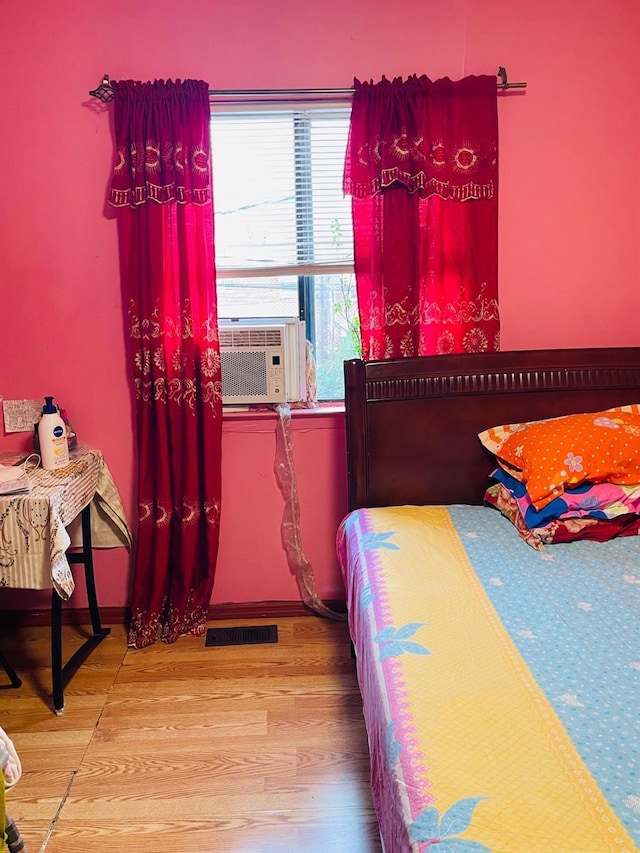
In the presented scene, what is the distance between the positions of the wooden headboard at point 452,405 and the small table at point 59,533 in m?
0.96

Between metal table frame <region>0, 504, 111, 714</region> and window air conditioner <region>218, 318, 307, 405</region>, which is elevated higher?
window air conditioner <region>218, 318, 307, 405</region>

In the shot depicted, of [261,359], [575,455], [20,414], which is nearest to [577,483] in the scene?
[575,455]

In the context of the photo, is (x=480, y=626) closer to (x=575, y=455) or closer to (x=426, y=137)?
(x=575, y=455)

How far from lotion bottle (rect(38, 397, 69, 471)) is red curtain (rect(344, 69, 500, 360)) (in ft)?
3.79

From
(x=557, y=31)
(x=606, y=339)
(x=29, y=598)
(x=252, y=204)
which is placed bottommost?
(x=29, y=598)

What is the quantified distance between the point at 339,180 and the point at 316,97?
12.0 inches

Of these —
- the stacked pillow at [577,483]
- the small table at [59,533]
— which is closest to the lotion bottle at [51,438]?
the small table at [59,533]

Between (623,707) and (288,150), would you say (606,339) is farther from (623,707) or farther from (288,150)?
(623,707)

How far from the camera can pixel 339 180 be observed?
8.87 ft

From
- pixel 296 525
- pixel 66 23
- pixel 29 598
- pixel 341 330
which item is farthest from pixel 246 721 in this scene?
pixel 66 23

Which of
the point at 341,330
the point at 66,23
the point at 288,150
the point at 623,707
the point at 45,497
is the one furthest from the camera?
the point at 341,330

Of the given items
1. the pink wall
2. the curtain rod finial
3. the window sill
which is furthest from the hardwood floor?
the curtain rod finial

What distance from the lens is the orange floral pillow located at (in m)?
2.12

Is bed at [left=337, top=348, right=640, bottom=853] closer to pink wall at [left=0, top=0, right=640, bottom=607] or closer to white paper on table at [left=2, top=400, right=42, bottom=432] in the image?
pink wall at [left=0, top=0, right=640, bottom=607]
